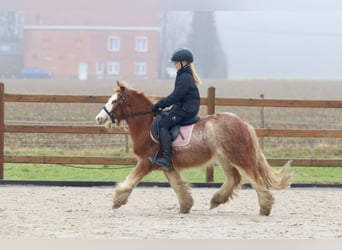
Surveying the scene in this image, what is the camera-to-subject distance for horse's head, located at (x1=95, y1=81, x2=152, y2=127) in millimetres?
8180

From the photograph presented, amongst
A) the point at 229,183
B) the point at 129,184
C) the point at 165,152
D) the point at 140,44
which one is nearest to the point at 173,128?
the point at 165,152

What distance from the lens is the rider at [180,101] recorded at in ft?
25.8

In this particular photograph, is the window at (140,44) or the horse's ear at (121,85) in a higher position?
the window at (140,44)

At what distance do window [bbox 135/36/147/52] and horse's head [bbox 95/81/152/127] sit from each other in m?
44.5

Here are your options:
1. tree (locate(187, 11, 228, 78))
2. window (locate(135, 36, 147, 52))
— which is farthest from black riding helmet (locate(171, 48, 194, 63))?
window (locate(135, 36, 147, 52))

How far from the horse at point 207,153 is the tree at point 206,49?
36786mm

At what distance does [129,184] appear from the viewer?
789cm

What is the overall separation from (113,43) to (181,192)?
49.2m

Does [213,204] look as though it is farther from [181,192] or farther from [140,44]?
[140,44]

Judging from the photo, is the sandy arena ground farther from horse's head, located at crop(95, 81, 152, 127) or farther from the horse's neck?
horse's head, located at crop(95, 81, 152, 127)

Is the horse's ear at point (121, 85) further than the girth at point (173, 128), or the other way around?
the horse's ear at point (121, 85)

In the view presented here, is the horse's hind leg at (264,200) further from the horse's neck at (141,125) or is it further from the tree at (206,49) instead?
the tree at (206,49)

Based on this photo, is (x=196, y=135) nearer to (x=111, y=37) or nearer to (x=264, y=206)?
(x=264, y=206)

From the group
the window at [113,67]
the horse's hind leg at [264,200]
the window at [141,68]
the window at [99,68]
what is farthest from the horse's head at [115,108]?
the window at [99,68]
